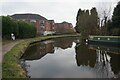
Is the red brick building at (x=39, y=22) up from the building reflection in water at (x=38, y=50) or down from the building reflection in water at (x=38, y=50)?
up

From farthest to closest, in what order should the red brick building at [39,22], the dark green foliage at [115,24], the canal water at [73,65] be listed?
the red brick building at [39,22] → the dark green foliage at [115,24] → the canal water at [73,65]

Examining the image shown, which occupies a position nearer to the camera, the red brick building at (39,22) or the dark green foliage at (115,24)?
the dark green foliage at (115,24)

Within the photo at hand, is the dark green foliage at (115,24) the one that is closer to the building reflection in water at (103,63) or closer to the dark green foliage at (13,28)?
the building reflection in water at (103,63)

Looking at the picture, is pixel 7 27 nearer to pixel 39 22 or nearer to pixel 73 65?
pixel 73 65

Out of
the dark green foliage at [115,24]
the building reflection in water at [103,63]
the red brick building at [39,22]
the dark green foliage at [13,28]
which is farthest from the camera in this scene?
the red brick building at [39,22]

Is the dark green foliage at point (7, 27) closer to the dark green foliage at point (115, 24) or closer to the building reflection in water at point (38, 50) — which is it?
the building reflection in water at point (38, 50)

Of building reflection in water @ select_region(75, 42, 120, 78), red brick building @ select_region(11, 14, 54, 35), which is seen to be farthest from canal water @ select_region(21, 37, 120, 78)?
red brick building @ select_region(11, 14, 54, 35)

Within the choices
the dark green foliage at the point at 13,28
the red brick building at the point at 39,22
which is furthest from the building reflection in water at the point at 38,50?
the red brick building at the point at 39,22

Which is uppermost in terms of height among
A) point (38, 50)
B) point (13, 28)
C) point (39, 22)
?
point (39, 22)

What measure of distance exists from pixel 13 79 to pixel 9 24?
31.5 m

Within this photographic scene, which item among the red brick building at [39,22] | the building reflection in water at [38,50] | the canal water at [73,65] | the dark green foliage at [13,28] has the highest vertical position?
the red brick building at [39,22]

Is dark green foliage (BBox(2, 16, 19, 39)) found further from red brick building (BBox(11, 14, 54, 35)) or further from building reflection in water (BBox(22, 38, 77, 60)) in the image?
red brick building (BBox(11, 14, 54, 35))

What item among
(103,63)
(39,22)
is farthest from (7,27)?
(39,22)

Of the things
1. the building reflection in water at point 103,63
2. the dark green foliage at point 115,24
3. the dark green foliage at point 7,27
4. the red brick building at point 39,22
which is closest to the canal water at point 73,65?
the building reflection in water at point 103,63
